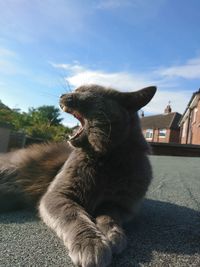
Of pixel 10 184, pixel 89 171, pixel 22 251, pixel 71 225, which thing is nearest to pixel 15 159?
pixel 10 184

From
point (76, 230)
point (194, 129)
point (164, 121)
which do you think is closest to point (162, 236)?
point (76, 230)

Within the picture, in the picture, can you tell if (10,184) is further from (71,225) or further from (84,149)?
(71,225)

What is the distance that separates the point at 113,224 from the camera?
160cm

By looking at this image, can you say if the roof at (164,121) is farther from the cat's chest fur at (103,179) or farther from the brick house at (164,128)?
the cat's chest fur at (103,179)

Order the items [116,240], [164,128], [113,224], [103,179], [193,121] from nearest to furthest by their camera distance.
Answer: [116,240]
[113,224]
[103,179]
[193,121]
[164,128]

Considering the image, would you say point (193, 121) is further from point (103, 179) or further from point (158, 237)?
point (158, 237)

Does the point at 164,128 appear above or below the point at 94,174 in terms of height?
above

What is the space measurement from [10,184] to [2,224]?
27.2 inches

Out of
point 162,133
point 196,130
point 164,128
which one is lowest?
point 162,133

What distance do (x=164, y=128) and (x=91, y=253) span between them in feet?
102

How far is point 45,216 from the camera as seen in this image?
5.78 feet

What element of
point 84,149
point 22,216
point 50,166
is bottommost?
point 22,216

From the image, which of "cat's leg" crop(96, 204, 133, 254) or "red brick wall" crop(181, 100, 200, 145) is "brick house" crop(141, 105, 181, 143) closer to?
"red brick wall" crop(181, 100, 200, 145)

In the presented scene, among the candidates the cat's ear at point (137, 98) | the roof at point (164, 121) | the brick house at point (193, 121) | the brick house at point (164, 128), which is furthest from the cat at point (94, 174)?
the roof at point (164, 121)
